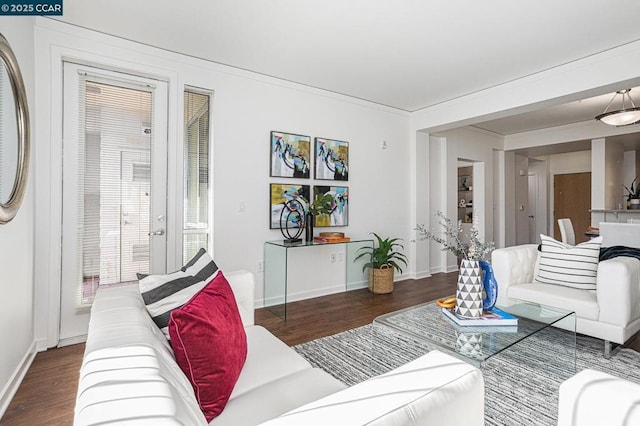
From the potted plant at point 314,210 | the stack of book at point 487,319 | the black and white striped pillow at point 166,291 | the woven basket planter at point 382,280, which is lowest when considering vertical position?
the woven basket planter at point 382,280

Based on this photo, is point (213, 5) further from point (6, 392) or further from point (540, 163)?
point (540, 163)

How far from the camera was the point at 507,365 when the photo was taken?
2.25 meters

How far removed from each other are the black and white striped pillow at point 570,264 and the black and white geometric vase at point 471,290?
52.0 inches

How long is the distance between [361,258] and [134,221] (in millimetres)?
2728

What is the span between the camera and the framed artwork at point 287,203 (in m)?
3.65

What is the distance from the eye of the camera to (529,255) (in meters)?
3.02

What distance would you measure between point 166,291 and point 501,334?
179cm

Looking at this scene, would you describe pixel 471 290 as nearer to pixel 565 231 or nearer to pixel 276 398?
pixel 276 398

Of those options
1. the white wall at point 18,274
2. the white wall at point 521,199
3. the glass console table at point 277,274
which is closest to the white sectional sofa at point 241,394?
the white wall at point 18,274

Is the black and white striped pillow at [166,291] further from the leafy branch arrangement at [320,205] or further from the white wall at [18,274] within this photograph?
the leafy branch arrangement at [320,205]

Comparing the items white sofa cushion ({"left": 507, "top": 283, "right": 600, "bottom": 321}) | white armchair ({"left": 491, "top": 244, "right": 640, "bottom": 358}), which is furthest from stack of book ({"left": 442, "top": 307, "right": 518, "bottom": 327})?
white sofa cushion ({"left": 507, "top": 283, "right": 600, "bottom": 321})

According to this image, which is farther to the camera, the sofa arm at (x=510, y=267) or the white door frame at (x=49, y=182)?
the sofa arm at (x=510, y=267)

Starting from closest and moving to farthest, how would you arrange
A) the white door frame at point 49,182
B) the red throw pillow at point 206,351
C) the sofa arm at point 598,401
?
1. the sofa arm at point 598,401
2. the red throw pillow at point 206,351
3. the white door frame at point 49,182

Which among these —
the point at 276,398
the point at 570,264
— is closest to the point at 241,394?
the point at 276,398
